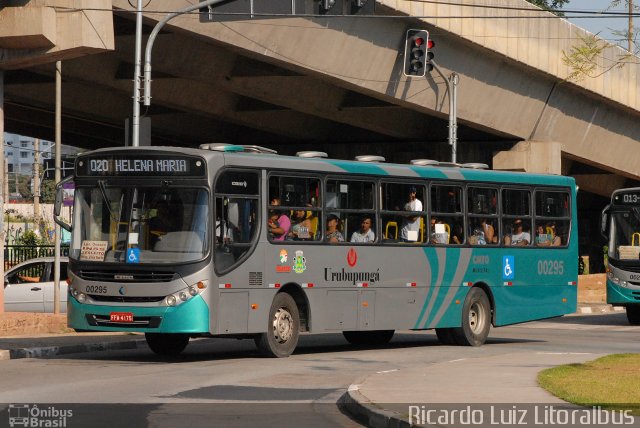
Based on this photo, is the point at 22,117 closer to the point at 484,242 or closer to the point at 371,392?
the point at 484,242

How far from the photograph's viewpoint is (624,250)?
32844 millimetres

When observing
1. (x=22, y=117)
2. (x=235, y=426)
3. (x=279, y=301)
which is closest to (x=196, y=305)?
(x=279, y=301)

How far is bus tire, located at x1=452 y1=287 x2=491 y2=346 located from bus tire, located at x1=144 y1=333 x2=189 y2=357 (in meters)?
5.50

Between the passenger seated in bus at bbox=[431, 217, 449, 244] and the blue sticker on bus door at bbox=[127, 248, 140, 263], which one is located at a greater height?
the passenger seated in bus at bbox=[431, 217, 449, 244]

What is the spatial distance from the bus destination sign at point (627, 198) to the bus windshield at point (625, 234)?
0.60 ft

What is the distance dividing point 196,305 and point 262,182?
2343 millimetres

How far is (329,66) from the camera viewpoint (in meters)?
34.4

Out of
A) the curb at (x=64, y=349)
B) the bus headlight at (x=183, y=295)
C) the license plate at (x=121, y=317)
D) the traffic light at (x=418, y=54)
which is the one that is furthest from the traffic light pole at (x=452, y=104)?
the license plate at (x=121, y=317)

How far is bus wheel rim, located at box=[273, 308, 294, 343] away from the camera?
67.7ft

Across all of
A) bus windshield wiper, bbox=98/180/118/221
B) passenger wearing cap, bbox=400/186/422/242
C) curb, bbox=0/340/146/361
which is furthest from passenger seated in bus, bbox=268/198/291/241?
curb, bbox=0/340/146/361

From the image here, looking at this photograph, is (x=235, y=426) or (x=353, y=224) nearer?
(x=235, y=426)

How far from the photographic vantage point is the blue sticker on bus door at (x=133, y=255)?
1930 cm

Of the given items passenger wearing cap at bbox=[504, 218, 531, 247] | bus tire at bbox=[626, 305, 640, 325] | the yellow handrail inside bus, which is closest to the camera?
the yellow handrail inside bus

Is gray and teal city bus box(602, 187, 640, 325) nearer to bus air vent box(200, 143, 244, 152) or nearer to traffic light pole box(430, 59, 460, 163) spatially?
traffic light pole box(430, 59, 460, 163)
